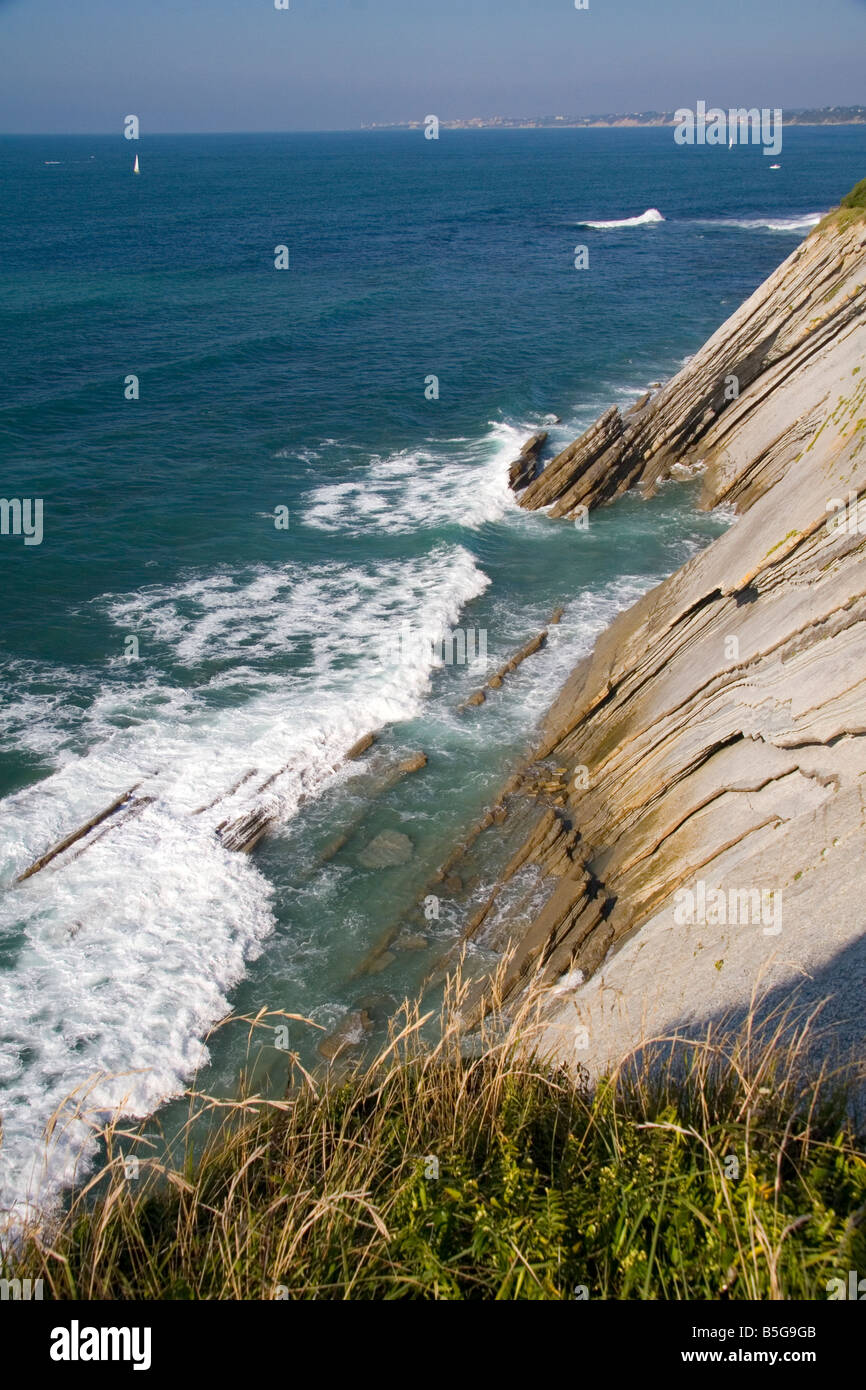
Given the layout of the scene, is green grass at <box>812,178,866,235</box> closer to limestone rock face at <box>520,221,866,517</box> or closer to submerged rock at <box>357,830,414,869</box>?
limestone rock face at <box>520,221,866,517</box>

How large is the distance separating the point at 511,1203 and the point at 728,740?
9.20m

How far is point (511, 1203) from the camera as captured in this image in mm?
5059

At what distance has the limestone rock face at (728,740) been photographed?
417 inches

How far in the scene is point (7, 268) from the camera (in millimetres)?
63906

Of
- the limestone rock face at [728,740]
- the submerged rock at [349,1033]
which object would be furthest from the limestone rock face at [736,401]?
the submerged rock at [349,1033]

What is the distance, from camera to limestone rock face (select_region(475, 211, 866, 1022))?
417 inches

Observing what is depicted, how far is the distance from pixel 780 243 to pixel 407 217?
38.7 m

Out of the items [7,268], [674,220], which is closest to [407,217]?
[674,220]

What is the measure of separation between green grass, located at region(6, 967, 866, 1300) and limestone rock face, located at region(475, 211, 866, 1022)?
2.79 metres

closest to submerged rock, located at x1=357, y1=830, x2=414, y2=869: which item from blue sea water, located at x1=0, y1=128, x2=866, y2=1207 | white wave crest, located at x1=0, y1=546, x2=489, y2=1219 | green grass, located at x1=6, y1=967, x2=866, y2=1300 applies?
blue sea water, located at x1=0, y1=128, x2=866, y2=1207

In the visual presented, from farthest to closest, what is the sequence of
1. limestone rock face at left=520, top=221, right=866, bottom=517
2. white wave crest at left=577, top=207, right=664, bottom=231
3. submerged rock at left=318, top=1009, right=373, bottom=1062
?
white wave crest at left=577, top=207, right=664, bottom=231, limestone rock face at left=520, top=221, right=866, bottom=517, submerged rock at left=318, top=1009, right=373, bottom=1062

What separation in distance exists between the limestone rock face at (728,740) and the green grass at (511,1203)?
2794 millimetres

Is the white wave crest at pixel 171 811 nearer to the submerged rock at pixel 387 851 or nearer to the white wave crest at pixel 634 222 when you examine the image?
the submerged rock at pixel 387 851

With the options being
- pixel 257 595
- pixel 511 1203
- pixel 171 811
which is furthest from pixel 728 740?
pixel 257 595
